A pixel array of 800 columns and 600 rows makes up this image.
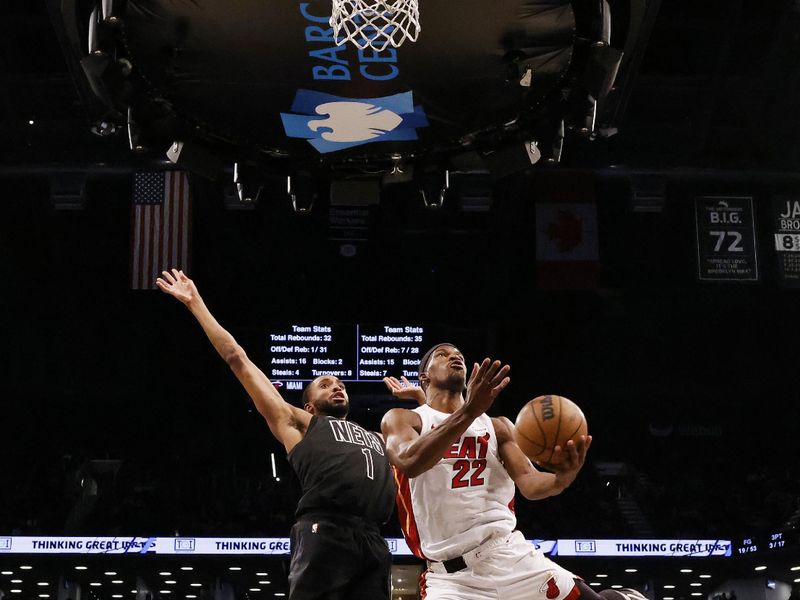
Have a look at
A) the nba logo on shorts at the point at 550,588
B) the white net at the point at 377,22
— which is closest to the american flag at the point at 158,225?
the white net at the point at 377,22

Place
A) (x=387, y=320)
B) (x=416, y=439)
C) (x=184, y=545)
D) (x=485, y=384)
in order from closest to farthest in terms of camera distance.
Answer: (x=485, y=384), (x=416, y=439), (x=184, y=545), (x=387, y=320)

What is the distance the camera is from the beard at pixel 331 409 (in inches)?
209

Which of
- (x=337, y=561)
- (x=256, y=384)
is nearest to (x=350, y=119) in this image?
(x=256, y=384)

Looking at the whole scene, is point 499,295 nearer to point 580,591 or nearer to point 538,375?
point 538,375

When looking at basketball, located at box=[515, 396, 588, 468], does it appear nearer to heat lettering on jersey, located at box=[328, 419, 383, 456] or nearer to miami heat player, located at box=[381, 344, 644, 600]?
miami heat player, located at box=[381, 344, 644, 600]

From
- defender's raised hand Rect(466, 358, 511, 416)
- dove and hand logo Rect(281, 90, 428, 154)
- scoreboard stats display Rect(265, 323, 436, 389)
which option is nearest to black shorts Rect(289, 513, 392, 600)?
defender's raised hand Rect(466, 358, 511, 416)

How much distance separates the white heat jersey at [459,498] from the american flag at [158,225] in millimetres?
7144

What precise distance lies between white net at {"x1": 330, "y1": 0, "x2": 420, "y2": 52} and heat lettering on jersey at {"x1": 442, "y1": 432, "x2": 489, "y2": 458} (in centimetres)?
274

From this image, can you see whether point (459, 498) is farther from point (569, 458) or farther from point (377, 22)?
point (377, 22)

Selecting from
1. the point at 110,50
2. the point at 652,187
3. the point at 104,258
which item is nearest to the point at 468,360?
the point at 652,187

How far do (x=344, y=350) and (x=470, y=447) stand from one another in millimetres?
8748

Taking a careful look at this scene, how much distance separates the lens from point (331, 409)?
17.4ft

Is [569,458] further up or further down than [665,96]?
further down

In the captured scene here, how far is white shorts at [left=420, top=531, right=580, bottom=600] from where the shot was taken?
4.44 m
